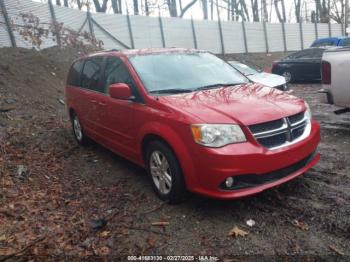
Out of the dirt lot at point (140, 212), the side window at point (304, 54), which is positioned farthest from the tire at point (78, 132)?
the side window at point (304, 54)

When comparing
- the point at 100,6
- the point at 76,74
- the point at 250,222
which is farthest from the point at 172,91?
the point at 100,6

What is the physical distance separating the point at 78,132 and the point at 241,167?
13.5 feet

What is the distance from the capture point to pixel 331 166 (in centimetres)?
497

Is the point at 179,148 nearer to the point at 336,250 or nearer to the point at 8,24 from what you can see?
the point at 336,250

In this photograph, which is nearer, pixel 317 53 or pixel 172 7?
pixel 317 53

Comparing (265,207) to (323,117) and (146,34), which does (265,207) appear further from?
(146,34)

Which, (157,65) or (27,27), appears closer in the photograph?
(157,65)

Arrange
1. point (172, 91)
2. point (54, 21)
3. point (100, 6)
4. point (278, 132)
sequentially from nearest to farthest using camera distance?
point (278, 132) → point (172, 91) → point (54, 21) → point (100, 6)

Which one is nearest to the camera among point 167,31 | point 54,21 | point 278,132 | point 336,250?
point 336,250

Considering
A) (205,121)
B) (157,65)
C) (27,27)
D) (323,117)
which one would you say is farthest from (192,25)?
(205,121)

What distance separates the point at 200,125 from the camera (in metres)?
3.66

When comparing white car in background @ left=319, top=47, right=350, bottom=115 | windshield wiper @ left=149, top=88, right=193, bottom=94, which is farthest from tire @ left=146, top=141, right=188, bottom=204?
white car in background @ left=319, top=47, right=350, bottom=115

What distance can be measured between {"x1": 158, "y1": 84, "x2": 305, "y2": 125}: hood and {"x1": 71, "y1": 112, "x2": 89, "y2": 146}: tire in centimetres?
292

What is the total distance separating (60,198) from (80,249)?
135 centimetres
